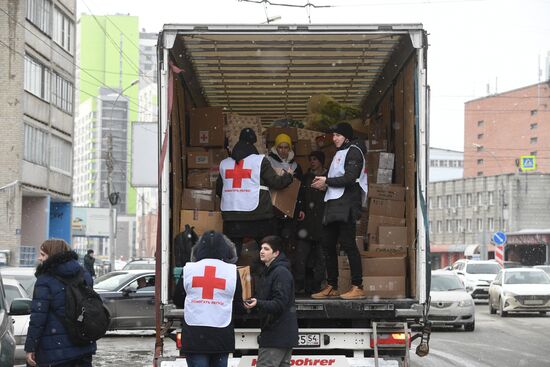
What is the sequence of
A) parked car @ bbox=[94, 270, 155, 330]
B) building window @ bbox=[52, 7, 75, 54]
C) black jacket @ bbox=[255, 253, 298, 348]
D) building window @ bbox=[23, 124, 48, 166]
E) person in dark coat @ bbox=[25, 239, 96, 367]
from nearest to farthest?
person in dark coat @ bbox=[25, 239, 96, 367]
black jacket @ bbox=[255, 253, 298, 348]
parked car @ bbox=[94, 270, 155, 330]
building window @ bbox=[23, 124, 48, 166]
building window @ bbox=[52, 7, 75, 54]

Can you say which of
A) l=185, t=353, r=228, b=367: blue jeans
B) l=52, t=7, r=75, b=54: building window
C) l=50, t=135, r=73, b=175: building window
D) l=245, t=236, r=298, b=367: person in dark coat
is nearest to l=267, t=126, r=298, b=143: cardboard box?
l=245, t=236, r=298, b=367: person in dark coat

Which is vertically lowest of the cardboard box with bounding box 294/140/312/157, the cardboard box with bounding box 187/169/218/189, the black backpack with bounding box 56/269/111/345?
the black backpack with bounding box 56/269/111/345

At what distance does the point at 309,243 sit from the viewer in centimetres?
1119

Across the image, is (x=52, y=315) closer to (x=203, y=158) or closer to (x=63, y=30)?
(x=203, y=158)

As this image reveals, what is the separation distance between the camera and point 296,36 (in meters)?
10.2

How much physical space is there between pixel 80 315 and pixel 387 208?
158 inches

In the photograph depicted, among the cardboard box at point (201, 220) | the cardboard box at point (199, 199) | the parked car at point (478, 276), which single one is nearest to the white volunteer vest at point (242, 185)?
the cardboard box at point (201, 220)

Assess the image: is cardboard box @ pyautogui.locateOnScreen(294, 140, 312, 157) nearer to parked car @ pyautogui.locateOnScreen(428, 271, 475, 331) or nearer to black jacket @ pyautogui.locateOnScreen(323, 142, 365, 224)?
black jacket @ pyautogui.locateOnScreen(323, 142, 365, 224)

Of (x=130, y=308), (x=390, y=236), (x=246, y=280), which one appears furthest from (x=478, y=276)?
(x=246, y=280)

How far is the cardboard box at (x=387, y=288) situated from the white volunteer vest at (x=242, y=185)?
1.41 meters

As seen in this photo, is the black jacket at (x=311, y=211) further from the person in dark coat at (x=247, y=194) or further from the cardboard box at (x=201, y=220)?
the cardboard box at (x=201, y=220)

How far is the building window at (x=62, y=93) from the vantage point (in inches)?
1864

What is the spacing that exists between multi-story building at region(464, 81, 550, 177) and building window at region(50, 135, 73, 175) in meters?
67.8

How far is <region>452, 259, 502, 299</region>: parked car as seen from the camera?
132 ft
